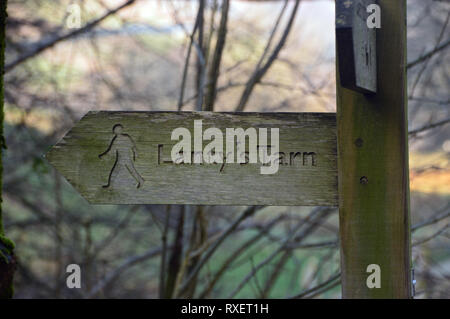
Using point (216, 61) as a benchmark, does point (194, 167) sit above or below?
below

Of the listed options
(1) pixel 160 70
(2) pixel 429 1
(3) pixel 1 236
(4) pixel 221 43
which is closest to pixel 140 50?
(1) pixel 160 70

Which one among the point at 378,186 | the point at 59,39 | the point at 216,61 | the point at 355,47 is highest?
the point at 59,39

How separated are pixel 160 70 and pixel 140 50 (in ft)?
A: 0.67

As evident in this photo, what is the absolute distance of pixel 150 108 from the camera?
10.6 feet

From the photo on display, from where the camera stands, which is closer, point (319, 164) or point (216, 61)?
point (319, 164)

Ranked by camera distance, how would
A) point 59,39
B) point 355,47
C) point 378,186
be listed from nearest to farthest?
point 355,47, point 378,186, point 59,39

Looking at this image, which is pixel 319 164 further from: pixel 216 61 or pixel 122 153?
pixel 216 61

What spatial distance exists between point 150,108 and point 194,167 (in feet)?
7.29

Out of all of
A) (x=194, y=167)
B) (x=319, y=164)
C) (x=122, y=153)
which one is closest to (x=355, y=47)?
(x=319, y=164)

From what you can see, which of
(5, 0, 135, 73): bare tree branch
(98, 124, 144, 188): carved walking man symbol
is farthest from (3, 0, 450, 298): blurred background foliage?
(98, 124, 144, 188): carved walking man symbol

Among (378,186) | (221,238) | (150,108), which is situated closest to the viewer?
(378,186)

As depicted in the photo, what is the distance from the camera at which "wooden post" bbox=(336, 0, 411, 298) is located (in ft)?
3.37

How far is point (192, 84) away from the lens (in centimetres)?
328
